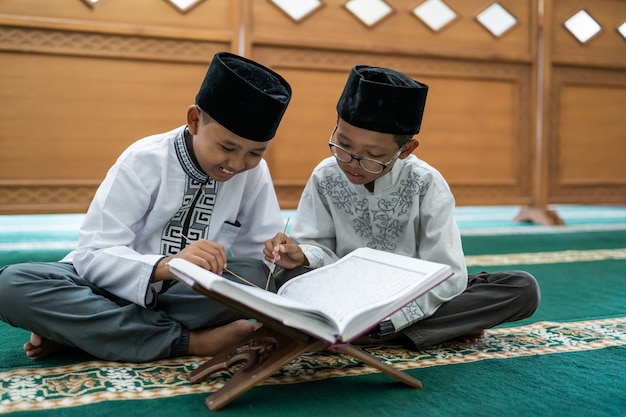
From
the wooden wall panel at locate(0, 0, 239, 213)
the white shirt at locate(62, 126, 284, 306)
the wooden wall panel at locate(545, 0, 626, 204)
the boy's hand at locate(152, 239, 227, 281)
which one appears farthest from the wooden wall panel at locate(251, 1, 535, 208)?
the boy's hand at locate(152, 239, 227, 281)

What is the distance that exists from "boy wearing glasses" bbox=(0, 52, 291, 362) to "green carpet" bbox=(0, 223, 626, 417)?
0.21ft

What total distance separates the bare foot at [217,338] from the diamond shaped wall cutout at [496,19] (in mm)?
2766

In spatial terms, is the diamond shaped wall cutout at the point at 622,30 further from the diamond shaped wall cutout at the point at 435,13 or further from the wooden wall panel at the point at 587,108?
the diamond shaped wall cutout at the point at 435,13

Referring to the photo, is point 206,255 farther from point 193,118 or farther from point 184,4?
point 184,4

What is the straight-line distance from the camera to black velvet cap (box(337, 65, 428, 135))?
1263mm

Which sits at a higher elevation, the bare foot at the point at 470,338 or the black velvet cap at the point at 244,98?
the black velvet cap at the point at 244,98

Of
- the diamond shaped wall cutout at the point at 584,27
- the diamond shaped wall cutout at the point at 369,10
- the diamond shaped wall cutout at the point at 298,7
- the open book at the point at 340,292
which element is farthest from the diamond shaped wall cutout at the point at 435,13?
the open book at the point at 340,292

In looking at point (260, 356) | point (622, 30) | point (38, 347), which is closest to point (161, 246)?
point (38, 347)

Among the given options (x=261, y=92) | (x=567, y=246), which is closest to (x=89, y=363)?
(x=261, y=92)

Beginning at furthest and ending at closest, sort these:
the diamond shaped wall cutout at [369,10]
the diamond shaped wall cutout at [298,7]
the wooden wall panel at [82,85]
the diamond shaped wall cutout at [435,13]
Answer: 1. the diamond shaped wall cutout at [435,13]
2. the diamond shaped wall cutout at [369,10]
3. the diamond shaped wall cutout at [298,7]
4. the wooden wall panel at [82,85]

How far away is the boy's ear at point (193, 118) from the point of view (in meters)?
1.27

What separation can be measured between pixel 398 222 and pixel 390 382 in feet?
1.52

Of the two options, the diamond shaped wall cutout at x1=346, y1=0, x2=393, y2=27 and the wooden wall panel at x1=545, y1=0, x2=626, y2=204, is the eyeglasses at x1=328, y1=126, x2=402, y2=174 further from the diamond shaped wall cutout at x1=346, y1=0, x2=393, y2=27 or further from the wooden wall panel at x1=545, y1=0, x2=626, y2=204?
the wooden wall panel at x1=545, y1=0, x2=626, y2=204

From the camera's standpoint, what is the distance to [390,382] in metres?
1.04
